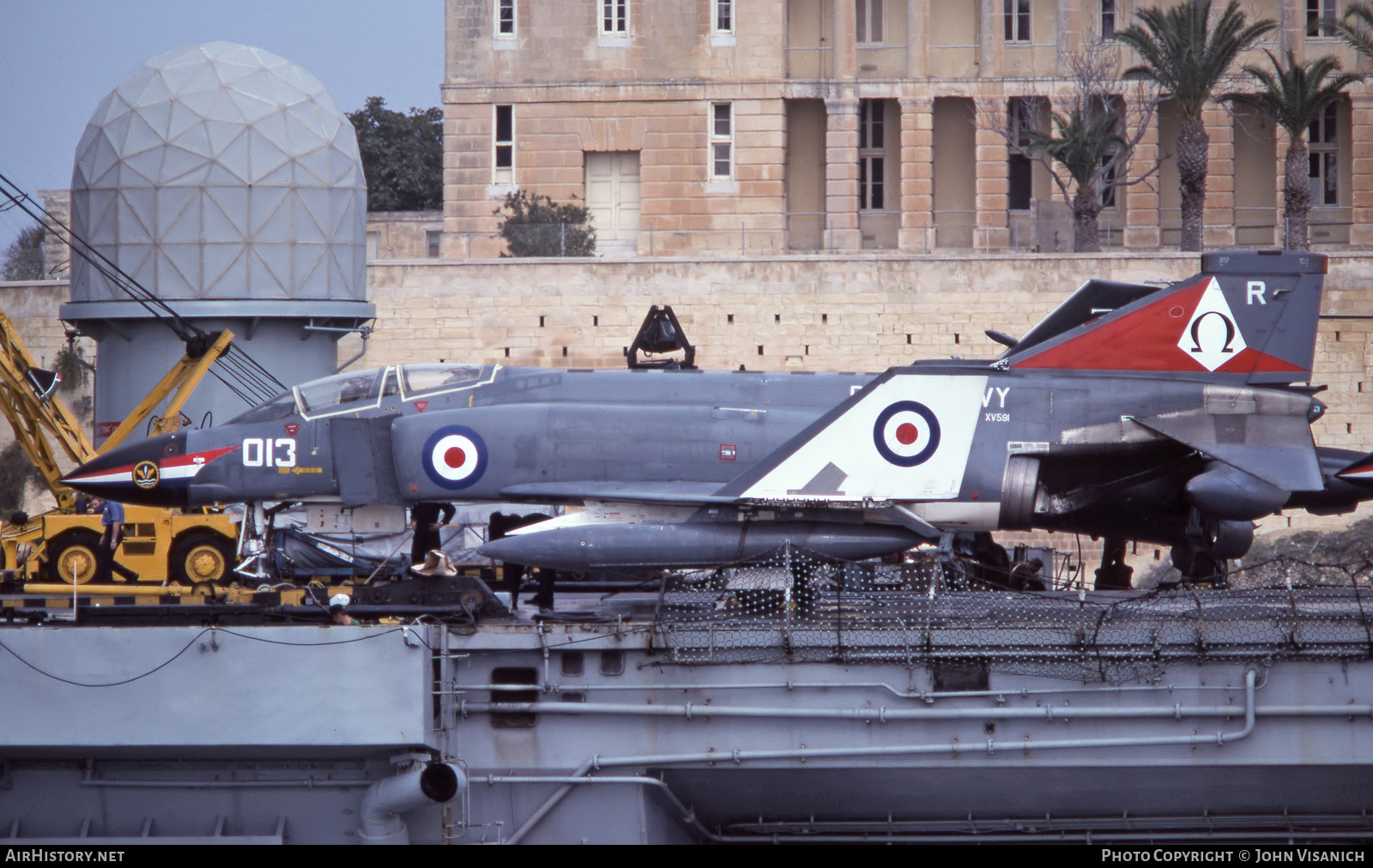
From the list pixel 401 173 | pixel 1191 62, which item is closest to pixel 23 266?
pixel 401 173

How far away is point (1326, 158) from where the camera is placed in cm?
4262

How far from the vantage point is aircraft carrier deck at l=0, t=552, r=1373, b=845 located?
12.9 m

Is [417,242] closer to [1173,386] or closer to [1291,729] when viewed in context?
[1173,386]

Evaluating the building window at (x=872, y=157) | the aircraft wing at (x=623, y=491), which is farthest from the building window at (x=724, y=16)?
the aircraft wing at (x=623, y=491)

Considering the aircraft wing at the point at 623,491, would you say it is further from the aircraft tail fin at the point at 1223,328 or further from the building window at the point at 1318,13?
the building window at the point at 1318,13

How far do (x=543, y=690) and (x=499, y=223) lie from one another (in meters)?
27.2

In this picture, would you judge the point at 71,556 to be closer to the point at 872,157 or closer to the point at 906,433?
the point at 906,433

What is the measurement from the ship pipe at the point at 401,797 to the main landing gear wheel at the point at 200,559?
6.70 metres

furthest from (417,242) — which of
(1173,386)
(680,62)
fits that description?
(1173,386)

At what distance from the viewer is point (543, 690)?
44.9 ft

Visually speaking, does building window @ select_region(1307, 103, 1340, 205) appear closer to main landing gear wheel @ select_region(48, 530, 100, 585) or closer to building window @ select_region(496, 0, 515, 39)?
building window @ select_region(496, 0, 515, 39)

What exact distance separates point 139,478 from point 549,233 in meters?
19.6

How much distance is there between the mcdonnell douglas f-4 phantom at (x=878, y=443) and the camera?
651 inches

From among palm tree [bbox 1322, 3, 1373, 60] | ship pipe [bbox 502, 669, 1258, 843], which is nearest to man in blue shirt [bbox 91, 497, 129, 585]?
ship pipe [bbox 502, 669, 1258, 843]
